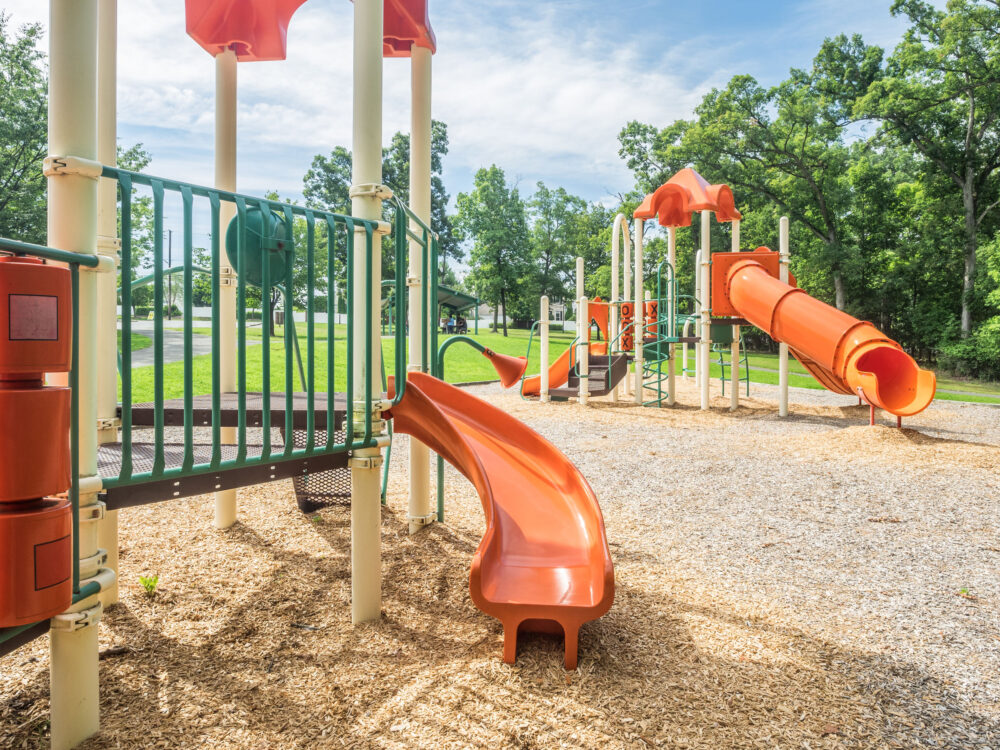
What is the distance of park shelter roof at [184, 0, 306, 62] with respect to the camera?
4250 millimetres

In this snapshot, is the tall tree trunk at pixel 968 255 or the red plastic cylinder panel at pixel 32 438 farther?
the tall tree trunk at pixel 968 255

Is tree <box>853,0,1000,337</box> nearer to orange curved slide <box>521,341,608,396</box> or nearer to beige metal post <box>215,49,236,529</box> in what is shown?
orange curved slide <box>521,341,608,396</box>

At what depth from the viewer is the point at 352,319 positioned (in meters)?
2.88

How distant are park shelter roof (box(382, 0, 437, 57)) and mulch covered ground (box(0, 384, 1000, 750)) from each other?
10.9ft

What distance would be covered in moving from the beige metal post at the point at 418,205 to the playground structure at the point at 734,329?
637cm

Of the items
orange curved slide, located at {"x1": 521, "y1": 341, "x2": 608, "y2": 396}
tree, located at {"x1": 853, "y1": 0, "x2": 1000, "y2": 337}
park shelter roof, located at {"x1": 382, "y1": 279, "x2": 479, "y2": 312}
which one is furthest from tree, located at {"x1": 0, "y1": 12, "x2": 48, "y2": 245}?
tree, located at {"x1": 853, "y1": 0, "x2": 1000, "y2": 337}

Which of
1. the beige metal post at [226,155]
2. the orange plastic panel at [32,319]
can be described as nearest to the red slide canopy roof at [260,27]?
the beige metal post at [226,155]

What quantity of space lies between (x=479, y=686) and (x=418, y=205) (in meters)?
3.02

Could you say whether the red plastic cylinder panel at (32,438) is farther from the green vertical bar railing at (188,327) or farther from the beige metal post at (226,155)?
the beige metal post at (226,155)

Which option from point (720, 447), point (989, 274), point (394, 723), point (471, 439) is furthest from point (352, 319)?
point (989, 274)

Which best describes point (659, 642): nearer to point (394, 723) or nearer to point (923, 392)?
point (394, 723)

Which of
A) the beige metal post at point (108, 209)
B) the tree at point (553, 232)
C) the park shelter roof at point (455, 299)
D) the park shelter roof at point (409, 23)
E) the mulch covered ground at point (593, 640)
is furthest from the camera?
the tree at point (553, 232)

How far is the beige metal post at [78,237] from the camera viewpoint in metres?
1.90

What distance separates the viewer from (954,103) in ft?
85.3
